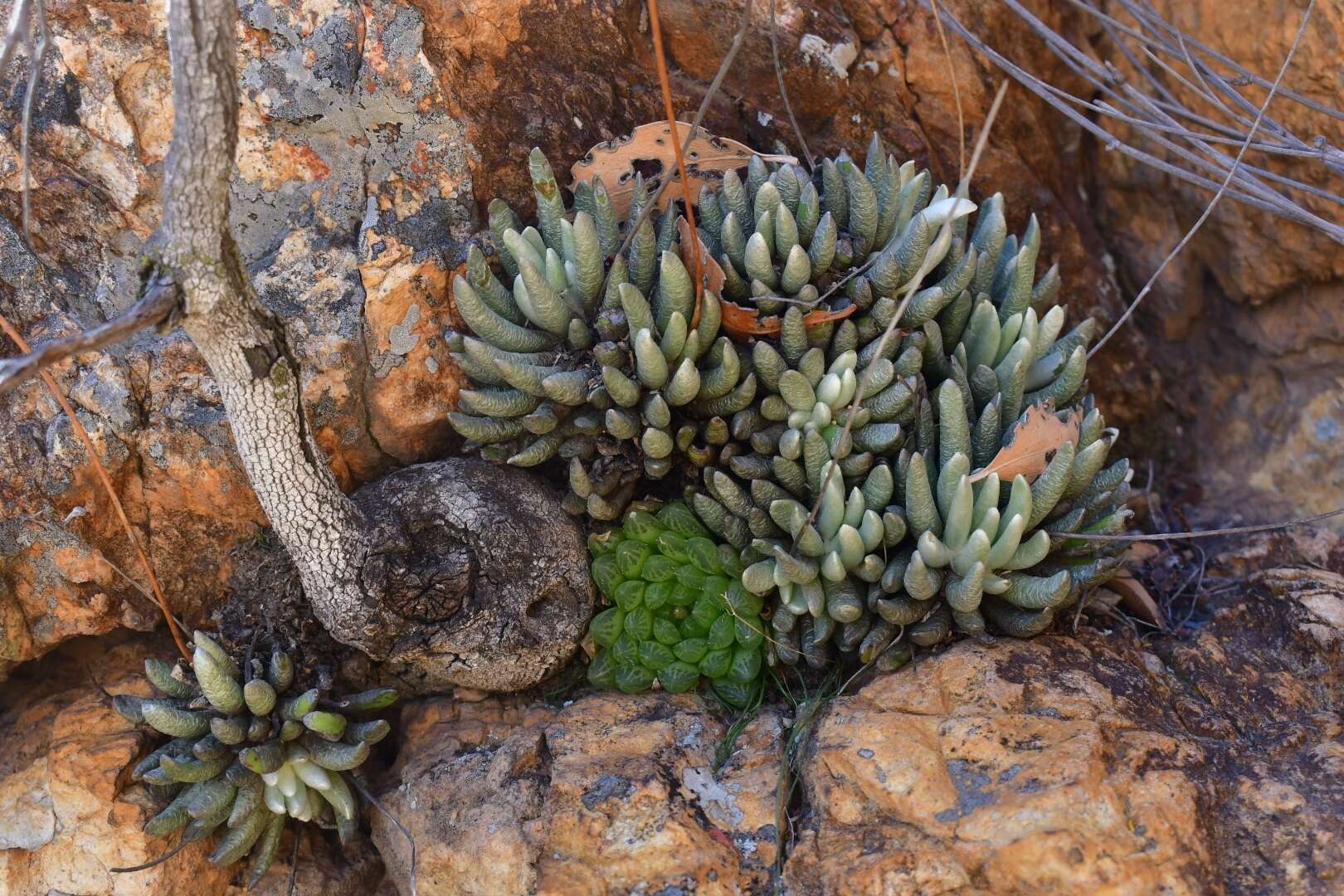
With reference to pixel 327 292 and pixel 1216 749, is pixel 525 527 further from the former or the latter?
pixel 1216 749

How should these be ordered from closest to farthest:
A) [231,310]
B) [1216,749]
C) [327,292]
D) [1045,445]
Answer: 1. [231,310]
2. [1216,749]
3. [1045,445]
4. [327,292]

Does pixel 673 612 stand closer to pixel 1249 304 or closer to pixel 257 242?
pixel 257 242

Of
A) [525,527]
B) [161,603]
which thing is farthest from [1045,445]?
[161,603]

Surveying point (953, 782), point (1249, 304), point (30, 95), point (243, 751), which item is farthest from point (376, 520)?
point (1249, 304)

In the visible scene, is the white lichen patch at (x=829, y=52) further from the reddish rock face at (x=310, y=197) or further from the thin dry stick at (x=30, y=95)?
the thin dry stick at (x=30, y=95)

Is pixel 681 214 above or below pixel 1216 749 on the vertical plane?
above

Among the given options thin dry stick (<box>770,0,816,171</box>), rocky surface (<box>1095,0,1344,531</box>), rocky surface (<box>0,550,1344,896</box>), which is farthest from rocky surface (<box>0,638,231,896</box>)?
rocky surface (<box>1095,0,1344,531</box>)
